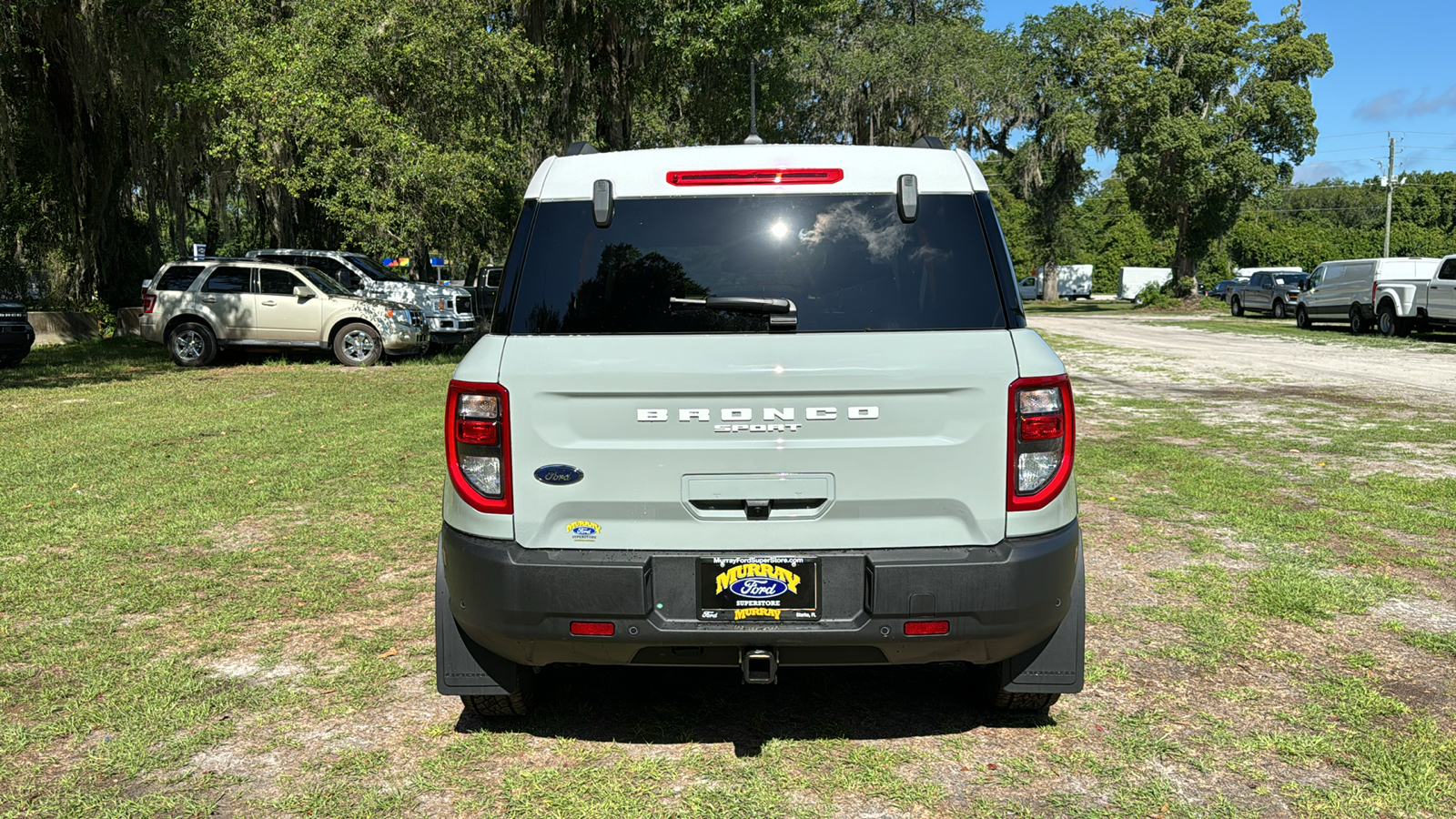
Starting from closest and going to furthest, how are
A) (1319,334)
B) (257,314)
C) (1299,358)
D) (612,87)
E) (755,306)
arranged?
(755,306), (257,314), (1299,358), (612,87), (1319,334)

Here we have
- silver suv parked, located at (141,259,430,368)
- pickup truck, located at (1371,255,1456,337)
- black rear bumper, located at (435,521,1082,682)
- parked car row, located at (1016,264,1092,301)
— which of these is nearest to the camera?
black rear bumper, located at (435,521,1082,682)

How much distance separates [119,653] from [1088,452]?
7.81 metres

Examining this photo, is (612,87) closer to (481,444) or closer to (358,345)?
(358,345)

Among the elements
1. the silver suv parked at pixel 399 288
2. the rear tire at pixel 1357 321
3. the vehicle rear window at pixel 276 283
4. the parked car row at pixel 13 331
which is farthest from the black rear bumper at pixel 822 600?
the rear tire at pixel 1357 321

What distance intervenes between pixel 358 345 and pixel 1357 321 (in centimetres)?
2475

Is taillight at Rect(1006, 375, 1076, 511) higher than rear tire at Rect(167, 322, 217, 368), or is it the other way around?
taillight at Rect(1006, 375, 1076, 511)

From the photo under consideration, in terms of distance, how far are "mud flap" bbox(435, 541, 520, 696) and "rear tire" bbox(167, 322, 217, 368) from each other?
17334 millimetres

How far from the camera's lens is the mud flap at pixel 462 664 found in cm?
369

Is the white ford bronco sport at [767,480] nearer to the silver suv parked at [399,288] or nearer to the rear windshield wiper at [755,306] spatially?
the rear windshield wiper at [755,306]

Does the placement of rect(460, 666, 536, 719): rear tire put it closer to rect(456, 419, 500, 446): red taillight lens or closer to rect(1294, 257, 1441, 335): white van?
rect(456, 419, 500, 446): red taillight lens

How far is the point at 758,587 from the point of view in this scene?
10.7ft

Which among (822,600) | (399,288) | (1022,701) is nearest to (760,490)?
(822,600)

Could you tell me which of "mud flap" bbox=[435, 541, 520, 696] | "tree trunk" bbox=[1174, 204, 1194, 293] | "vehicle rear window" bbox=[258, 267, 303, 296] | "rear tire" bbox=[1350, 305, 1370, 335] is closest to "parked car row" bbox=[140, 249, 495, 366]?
"vehicle rear window" bbox=[258, 267, 303, 296]

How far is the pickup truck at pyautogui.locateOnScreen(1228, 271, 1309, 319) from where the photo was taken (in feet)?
122
